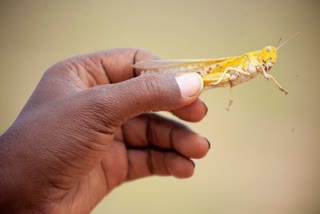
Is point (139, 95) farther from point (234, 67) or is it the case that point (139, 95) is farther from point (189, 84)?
point (234, 67)

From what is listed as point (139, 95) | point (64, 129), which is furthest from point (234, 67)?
point (64, 129)

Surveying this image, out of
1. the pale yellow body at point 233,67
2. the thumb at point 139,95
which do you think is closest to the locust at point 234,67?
the pale yellow body at point 233,67

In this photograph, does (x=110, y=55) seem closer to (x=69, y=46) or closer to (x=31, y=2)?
(x=69, y=46)

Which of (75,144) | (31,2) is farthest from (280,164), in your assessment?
(31,2)

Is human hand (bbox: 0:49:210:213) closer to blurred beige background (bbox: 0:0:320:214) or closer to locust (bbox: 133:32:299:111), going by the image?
locust (bbox: 133:32:299:111)

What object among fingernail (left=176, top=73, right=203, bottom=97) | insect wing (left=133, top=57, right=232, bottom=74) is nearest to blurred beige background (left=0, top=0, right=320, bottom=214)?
insect wing (left=133, top=57, right=232, bottom=74)

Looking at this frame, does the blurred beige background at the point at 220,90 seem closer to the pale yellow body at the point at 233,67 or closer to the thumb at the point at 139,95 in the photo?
the pale yellow body at the point at 233,67
